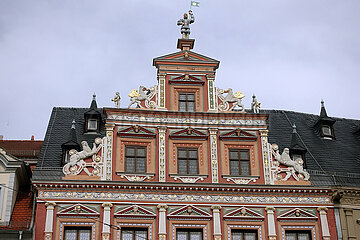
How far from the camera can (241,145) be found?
2861 centimetres

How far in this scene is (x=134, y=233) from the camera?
26.1 m

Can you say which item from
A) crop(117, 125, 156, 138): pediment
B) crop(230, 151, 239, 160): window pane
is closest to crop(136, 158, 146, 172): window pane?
crop(117, 125, 156, 138): pediment

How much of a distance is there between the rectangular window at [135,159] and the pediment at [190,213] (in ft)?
7.66

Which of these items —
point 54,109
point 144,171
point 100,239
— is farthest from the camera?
point 54,109

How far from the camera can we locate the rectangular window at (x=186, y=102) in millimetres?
29438

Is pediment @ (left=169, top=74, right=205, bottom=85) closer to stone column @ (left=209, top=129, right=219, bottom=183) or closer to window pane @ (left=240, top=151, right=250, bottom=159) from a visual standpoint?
stone column @ (left=209, top=129, right=219, bottom=183)

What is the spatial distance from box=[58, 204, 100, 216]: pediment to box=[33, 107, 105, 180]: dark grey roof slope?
1.49 m

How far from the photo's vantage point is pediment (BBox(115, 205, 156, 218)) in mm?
26188

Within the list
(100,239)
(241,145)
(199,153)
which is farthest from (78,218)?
(241,145)

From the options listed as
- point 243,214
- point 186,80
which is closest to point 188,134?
point 186,80

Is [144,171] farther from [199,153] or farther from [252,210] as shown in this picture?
[252,210]

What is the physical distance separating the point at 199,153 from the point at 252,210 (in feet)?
11.0

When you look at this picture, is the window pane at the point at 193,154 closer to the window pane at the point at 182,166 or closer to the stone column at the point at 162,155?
the window pane at the point at 182,166

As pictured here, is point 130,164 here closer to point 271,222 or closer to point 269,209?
point 269,209
